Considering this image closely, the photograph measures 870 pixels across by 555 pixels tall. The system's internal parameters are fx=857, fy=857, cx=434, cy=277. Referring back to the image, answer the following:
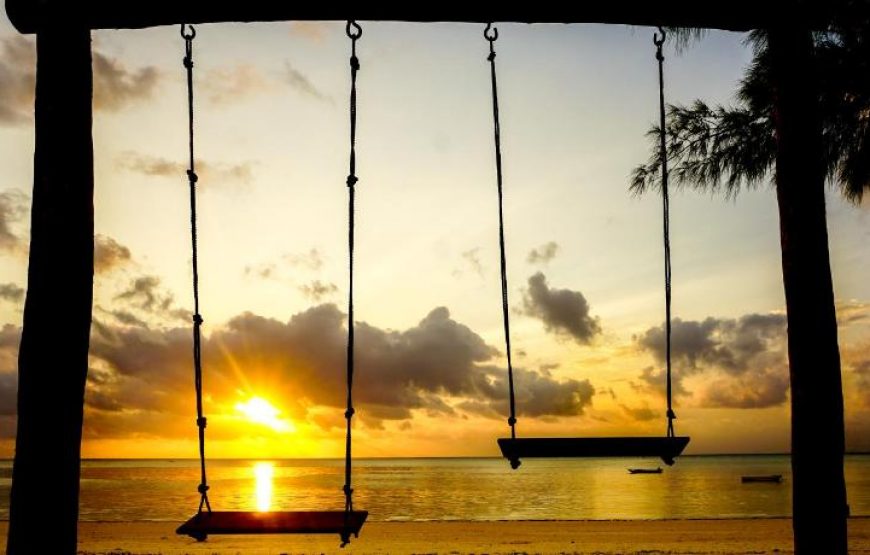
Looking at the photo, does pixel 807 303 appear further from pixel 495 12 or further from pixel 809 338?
pixel 495 12

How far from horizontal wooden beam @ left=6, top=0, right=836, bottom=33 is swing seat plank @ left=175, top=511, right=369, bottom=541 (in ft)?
9.66

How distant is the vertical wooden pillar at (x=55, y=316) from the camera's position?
395 centimetres

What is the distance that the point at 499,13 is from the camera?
187 inches

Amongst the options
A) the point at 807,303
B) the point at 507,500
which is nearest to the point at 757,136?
the point at 807,303

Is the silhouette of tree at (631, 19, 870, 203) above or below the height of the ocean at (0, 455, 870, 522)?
above

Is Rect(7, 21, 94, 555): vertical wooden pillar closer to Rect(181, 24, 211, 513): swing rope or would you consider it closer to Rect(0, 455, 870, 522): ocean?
Rect(181, 24, 211, 513): swing rope

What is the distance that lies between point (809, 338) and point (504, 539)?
680 inches

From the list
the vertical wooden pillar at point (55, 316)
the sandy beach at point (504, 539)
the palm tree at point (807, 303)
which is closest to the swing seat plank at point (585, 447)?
the palm tree at point (807, 303)

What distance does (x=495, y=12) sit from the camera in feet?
15.6

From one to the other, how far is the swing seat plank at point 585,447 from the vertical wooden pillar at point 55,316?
2.33 meters

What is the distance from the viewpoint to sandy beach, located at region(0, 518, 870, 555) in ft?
55.2

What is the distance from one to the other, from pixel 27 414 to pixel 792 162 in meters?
3.96

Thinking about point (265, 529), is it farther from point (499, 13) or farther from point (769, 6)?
point (769, 6)

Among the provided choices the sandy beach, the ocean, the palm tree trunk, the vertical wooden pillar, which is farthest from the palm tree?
the ocean
